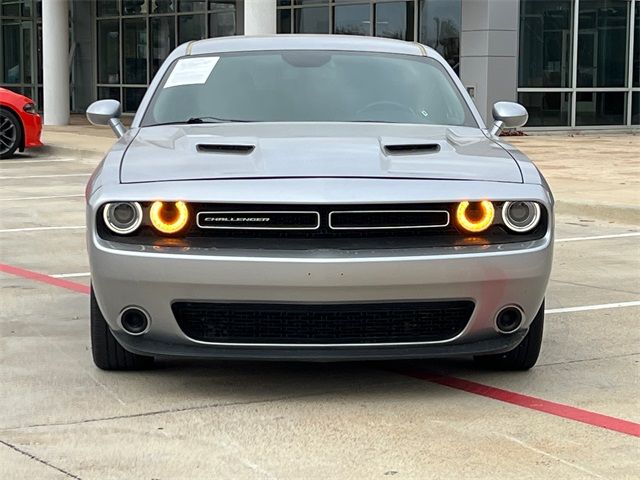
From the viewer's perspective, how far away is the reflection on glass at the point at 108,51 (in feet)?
106

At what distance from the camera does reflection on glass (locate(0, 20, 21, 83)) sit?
34.6 m

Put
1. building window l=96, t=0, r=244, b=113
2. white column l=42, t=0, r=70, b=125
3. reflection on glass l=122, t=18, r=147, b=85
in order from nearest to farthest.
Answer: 1. white column l=42, t=0, r=70, b=125
2. building window l=96, t=0, r=244, b=113
3. reflection on glass l=122, t=18, r=147, b=85

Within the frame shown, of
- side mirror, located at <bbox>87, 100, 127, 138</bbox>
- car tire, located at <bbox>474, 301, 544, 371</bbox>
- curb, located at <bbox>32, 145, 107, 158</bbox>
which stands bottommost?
curb, located at <bbox>32, 145, 107, 158</bbox>

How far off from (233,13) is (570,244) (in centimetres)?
2041

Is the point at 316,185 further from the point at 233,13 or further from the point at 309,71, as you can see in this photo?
the point at 233,13

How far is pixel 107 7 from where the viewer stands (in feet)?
108

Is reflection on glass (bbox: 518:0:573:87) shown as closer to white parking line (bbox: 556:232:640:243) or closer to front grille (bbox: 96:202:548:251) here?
white parking line (bbox: 556:232:640:243)

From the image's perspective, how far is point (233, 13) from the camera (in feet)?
94.8

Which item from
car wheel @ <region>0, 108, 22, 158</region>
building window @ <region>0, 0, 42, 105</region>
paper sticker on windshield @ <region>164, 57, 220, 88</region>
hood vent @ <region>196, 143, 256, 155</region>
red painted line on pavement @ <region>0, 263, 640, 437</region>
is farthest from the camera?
building window @ <region>0, 0, 42, 105</region>

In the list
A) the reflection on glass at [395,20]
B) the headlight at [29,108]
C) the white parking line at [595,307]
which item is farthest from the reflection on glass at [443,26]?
the white parking line at [595,307]

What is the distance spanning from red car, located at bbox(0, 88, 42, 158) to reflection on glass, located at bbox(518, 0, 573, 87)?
9868 mm

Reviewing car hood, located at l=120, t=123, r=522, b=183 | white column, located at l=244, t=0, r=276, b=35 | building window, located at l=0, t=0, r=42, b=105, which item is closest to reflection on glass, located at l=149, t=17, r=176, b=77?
building window, located at l=0, t=0, r=42, b=105

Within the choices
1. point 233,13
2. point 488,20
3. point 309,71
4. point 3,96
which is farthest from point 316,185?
point 233,13

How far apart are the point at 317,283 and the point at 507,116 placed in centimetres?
211
